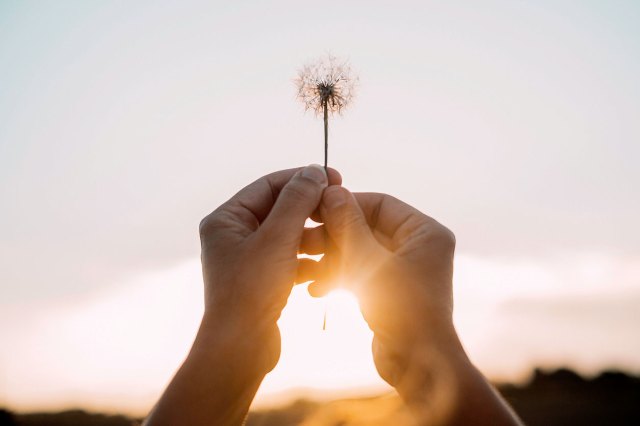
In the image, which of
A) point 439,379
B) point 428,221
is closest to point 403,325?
point 439,379

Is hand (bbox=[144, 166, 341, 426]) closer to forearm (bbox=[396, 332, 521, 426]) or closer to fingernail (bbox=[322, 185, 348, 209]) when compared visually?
fingernail (bbox=[322, 185, 348, 209])

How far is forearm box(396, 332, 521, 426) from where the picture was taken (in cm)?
341

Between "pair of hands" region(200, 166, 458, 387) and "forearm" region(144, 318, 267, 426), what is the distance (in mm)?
79

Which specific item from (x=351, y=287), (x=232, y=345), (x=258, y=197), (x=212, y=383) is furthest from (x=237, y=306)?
(x=258, y=197)

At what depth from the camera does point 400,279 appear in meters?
4.26

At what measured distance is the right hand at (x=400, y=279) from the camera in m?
4.00

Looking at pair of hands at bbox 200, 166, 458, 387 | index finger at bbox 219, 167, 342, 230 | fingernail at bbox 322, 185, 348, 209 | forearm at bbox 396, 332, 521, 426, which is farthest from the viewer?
fingernail at bbox 322, 185, 348, 209

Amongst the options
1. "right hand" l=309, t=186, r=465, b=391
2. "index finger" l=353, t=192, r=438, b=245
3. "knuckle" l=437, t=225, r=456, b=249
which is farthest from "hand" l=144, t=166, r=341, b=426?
"knuckle" l=437, t=225, r=456, b=249

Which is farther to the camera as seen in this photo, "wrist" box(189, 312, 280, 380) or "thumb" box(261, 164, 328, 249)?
"thumb" box(261, 164, 328, 249)

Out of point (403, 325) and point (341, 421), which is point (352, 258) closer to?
point (403, 325)

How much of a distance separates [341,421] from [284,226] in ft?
18.2

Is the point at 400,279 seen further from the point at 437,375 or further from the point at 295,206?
the point at 295,206

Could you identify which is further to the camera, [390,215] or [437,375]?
[390,215]

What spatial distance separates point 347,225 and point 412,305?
121cm
